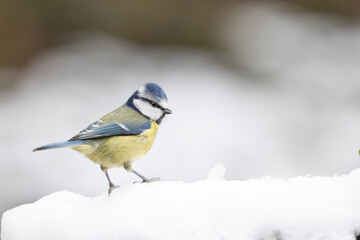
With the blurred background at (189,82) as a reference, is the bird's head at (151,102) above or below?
below

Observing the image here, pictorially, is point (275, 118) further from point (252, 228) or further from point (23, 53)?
point (252, 228)

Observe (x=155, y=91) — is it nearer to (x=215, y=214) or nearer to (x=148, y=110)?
(x=148, y=110)

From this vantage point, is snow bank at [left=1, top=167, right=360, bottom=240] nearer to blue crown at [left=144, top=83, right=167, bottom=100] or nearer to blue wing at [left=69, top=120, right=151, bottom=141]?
blue wing at [left=69, top=120, right=151, bottom=141]

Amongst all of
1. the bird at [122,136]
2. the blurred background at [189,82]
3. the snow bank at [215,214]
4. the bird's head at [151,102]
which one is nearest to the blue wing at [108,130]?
the bird at [122,136]

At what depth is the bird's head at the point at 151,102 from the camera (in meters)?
2.56

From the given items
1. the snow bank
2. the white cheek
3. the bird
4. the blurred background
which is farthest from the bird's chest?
the blurred background

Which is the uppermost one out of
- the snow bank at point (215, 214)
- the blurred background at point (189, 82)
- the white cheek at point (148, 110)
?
the blurred background at point (189, 82)

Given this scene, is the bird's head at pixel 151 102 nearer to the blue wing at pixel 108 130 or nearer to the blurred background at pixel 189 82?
the blue wing at pixel 108 130

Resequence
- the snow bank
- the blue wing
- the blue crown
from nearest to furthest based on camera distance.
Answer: the snow bank < the blue wing < the blue crown

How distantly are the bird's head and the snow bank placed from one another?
64 centimetres

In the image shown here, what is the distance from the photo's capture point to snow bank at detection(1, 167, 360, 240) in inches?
68.1

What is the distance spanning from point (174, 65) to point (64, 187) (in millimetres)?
2072

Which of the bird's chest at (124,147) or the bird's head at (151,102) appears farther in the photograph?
the bird's head at (151,102)

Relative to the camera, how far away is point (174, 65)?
587 centimetres
